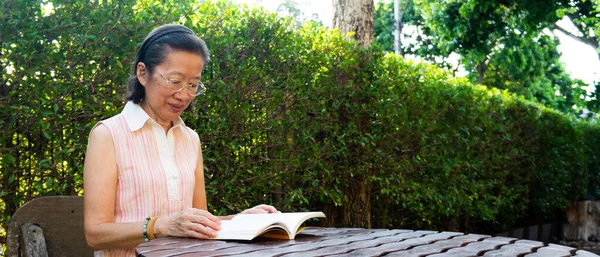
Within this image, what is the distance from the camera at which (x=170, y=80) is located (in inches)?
110

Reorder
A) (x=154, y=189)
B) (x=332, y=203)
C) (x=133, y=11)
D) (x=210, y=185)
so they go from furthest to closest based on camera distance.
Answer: (x=332, y=203)
(x=210, y=185)
(x=133, y=11)
(x=154, y=189)

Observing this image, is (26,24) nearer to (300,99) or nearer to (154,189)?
(154,189)

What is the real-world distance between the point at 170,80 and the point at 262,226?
0.83 m

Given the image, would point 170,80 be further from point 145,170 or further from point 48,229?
point 48,229

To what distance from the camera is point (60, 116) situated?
350 cm

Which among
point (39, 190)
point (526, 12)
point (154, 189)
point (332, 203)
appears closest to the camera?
point (154, 189)

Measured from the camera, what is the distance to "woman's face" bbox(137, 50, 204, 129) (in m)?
2.80

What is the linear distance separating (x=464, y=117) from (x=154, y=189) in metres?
6.05

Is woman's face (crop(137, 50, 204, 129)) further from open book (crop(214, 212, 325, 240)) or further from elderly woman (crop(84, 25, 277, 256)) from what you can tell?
open book (crop(214, 212, 325, 240))

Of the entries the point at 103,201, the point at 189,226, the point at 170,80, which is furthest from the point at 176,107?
the point at 189,226

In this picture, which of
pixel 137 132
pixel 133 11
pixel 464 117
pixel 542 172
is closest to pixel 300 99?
pixel 133 11

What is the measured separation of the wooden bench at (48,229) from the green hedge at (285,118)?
70cm

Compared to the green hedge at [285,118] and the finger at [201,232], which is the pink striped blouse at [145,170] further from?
the green hedge at [285,118]

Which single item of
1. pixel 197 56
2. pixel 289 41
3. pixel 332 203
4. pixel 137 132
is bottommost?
pixel 332 203
